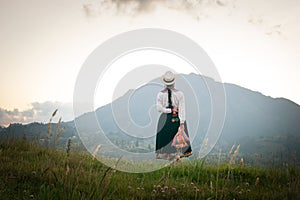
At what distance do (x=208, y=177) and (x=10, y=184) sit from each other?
3741 millimetres

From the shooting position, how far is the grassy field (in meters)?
3.99

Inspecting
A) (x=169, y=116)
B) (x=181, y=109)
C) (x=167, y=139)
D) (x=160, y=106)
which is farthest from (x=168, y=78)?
(x=167, y=139)

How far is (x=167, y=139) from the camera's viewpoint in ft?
36.3

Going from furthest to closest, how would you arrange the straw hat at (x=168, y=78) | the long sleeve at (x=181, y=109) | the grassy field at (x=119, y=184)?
the straw hat at (x=168, y=78)
the long sleeve at (x=181, y=109)
the grassy field at (x=119, y=184)

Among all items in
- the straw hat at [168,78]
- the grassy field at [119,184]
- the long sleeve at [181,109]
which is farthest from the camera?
the straw hat at [168,78]

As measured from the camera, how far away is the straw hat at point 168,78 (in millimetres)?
10930

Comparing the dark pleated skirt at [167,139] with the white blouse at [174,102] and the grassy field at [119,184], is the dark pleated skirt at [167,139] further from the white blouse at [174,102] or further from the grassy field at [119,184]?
the grassy field at [119,184]

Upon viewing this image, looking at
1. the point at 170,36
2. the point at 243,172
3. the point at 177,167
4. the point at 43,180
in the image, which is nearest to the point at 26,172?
the point at 43,180

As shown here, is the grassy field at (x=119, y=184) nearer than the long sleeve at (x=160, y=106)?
Yes

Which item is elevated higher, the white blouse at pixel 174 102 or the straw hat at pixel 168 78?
the straw hat at pixel 168 78

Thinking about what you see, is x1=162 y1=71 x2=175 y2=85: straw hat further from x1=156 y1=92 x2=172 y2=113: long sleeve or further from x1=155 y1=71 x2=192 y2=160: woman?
x1=156 y1=92 x2=172 y2=113: long sleeve

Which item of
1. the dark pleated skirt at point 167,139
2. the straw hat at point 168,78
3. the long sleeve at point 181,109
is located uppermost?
the straw hat at point 168,78

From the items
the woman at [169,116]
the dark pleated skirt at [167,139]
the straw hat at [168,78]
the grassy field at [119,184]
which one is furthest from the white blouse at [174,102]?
the grassy field at [119,184]

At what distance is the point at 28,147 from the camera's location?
8.31 meters
